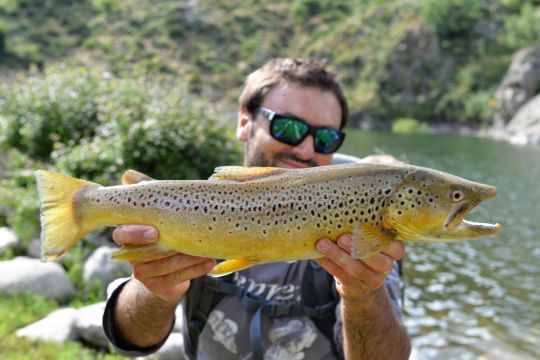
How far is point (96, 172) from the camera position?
8875 millimetres

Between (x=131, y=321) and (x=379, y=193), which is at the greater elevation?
(x=379, y=193)

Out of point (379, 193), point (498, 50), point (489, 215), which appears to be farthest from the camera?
point (498, 50)

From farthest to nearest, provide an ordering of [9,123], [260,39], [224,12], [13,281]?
[224,12] → [260,39] → [9,123] → [13,281]

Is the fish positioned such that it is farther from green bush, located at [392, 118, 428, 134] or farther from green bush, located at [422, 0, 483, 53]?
green bush, located at [422, 0, 483, 53]

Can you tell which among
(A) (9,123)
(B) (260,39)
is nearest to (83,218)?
(A) (9,123)

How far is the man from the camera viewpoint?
8.59 ft

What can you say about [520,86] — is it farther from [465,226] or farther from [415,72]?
[465,226]

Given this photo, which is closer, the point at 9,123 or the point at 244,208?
the point at 244,208

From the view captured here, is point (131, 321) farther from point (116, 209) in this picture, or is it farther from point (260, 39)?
point (260, 39)

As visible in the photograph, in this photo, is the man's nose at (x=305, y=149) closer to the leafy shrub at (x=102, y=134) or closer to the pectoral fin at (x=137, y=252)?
the pectoral fin at (x=137, y=252)

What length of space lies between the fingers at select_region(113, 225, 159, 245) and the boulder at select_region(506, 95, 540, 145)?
64065 millimetres

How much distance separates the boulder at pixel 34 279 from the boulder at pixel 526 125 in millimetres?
61690

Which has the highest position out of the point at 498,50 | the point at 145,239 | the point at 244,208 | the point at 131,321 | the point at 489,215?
the point at 498,50

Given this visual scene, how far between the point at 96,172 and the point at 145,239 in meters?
6.87
